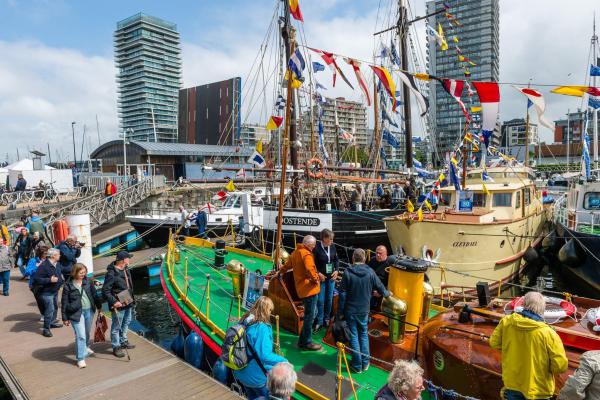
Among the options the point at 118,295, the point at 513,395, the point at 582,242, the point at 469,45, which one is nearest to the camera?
the point at 513,395

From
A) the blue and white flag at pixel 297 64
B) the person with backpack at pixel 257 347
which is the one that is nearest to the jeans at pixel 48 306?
the person with backpack at pixel 257 347

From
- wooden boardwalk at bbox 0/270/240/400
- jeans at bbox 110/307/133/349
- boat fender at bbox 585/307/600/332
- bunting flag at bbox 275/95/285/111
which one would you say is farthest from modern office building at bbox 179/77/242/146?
boat fender at bbox 585/307/600/332

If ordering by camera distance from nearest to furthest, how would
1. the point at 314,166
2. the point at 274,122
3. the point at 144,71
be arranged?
1. the point at 274,122
2. the point at 314,166
3. the point at 144,71

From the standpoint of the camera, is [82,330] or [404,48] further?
[404,48]

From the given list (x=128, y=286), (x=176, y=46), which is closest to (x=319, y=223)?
(x=128, y=286)

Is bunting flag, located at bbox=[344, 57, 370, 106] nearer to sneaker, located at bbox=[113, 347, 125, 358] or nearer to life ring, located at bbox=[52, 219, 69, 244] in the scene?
sneaker, located at bbox=[113, 347, 125, 358]

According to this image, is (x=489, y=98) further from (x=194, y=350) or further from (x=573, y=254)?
(x=573, y=254)

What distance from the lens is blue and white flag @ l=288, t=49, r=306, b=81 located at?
7129 mm

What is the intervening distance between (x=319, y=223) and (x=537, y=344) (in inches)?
526

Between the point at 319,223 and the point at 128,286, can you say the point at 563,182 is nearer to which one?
the point at 319,223

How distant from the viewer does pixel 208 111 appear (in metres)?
65.2

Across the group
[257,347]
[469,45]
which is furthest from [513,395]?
[469,45]

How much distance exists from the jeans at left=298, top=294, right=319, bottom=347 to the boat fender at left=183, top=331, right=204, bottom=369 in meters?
2.10

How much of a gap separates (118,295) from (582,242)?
14736 mm
